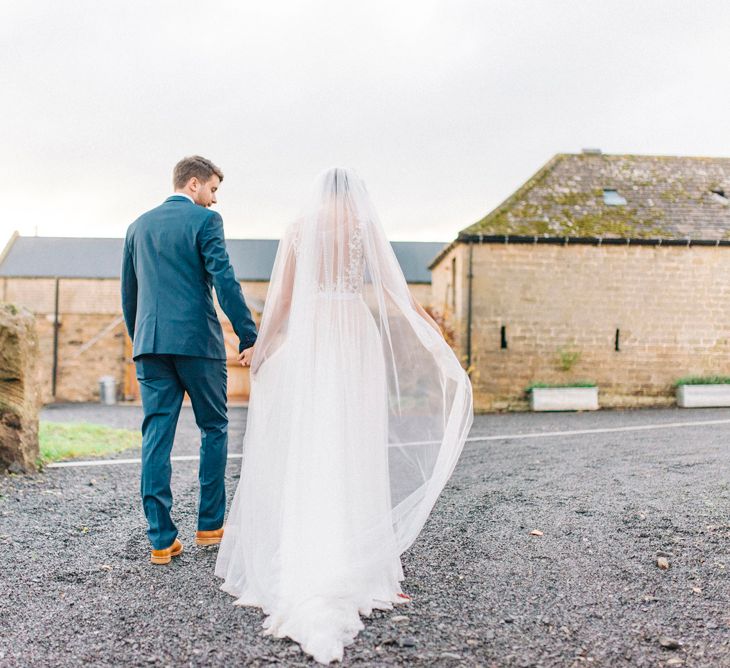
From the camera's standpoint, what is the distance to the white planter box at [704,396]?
1631 cm

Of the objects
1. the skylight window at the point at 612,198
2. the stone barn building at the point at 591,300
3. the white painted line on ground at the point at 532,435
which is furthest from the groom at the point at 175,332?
the skylight window at the point at 612,198

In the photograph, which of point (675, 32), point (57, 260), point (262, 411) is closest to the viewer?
point (262, 411)

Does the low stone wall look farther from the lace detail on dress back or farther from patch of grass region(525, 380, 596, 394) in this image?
patch of grass region(525, 380, 596, 394)

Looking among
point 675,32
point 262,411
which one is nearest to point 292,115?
point 675,32

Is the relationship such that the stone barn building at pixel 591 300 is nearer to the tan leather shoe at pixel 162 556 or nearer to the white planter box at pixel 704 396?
the white planter box at pixel 704 396

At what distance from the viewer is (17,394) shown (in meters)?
6.43

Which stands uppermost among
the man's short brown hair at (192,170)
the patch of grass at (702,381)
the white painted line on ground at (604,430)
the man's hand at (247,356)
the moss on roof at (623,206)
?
the moss on roof at (623,206)

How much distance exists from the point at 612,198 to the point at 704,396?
213 inches

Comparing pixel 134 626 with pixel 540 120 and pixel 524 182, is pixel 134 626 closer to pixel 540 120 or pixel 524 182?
pixel 540 120

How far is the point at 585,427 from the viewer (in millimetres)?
11539

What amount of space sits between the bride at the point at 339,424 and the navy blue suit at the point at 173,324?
Answer: 305mm

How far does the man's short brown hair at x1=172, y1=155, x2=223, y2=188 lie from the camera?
390 centimetres

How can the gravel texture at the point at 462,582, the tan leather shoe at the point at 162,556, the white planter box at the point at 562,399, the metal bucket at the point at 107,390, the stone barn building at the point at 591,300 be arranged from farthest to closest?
1. the metal bucket at the point at 107,390
2. the stone barn building at the point at 591,300
3. the white planter box at the point at 562,399
4. the tan leather shoe at the point at 162,556
5. the gravel texture at the point at 462,582

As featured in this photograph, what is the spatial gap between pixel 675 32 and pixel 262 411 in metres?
7.91
